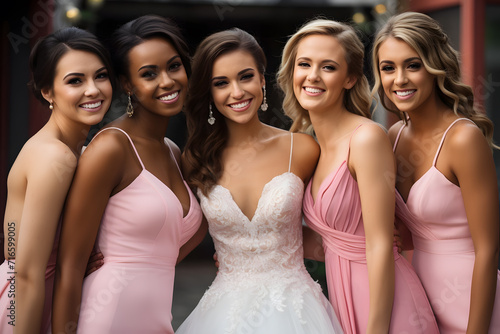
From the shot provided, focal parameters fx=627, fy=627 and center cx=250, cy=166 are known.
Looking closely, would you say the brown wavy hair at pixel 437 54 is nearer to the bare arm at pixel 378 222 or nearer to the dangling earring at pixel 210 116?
the bare arm at pixel 378 222

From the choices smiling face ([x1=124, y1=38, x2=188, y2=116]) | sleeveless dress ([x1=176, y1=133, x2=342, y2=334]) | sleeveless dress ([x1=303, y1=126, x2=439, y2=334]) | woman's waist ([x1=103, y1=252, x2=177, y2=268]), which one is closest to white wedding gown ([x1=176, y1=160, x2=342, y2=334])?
sleeveless dress ([x1=176, y1=133, x2=342, y2=334])

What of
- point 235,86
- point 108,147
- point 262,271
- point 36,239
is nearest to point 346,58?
point 235,86

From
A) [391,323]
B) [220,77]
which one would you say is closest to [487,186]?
[391,323]

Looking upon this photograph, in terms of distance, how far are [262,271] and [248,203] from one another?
1.17 feet

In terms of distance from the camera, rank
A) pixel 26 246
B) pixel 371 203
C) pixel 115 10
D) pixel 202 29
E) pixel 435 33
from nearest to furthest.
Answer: pixel 26 246
pixel 371 203
pixel 435 33
pixel 115 10
pixel 202 29

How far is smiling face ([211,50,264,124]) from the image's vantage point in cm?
328

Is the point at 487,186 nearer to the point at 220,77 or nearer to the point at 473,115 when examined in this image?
the point at 473,115

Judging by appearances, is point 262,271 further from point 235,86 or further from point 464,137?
point 464,137

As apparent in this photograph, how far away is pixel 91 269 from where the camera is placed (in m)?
2.98

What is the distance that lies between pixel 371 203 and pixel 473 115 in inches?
30.4

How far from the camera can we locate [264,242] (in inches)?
126

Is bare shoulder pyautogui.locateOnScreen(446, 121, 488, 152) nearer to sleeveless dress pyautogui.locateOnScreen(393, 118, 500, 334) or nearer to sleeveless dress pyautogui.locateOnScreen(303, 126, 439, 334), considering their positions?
sleeveless dress pyautogui.locateOnScreen(393, 118, 500, 334)

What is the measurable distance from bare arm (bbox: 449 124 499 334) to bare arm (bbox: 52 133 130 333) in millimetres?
1648

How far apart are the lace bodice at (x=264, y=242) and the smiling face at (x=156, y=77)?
1.68 ft
